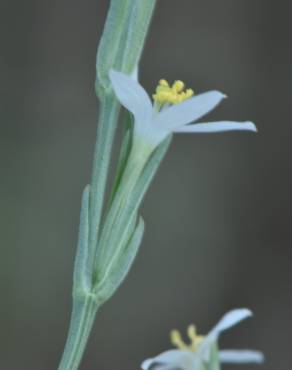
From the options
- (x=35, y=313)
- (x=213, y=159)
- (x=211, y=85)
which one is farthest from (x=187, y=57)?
(x=35, y=313)

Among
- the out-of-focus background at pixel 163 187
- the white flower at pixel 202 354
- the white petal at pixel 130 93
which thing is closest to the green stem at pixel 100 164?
the white petal at pixel 130 93

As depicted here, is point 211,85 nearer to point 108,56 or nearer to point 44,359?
point 44,359

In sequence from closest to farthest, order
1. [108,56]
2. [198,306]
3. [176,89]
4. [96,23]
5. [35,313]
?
1. [108,56]
2. [176,89]
3. [35,313]
4. [198,306]
5. [96,23]

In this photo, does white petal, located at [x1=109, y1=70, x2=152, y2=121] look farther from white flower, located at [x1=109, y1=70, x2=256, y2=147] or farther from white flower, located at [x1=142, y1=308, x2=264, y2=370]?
white flower, located at [x1=142, y1=308, x2=264, y2=370]

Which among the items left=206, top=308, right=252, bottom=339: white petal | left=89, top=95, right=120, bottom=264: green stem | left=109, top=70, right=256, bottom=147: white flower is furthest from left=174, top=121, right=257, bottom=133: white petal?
left=206, top=308, right=252, bottom=339: white petal

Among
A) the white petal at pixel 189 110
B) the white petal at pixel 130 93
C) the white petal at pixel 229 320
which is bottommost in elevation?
the white petal at pixel 229 320

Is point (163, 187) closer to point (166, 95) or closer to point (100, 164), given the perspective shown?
point (166, 95)

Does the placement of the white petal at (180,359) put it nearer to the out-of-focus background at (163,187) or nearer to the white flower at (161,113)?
the white flower at (161,113)
